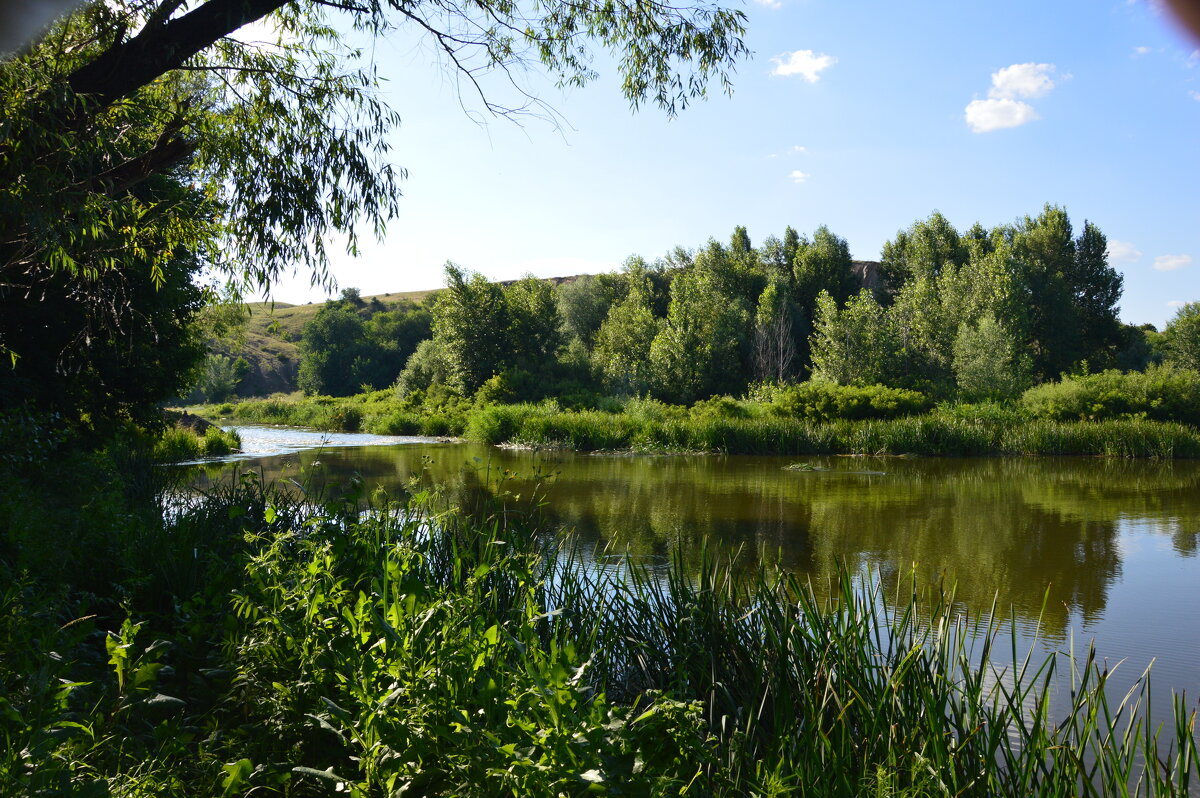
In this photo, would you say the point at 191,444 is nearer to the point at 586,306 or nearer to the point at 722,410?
the point at 722,410

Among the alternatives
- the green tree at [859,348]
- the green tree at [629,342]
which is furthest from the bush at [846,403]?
the green tree at [629,342]

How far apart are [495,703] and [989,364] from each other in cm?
3071

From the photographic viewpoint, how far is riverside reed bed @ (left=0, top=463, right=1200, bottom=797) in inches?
99.3

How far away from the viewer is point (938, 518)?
1219 cm

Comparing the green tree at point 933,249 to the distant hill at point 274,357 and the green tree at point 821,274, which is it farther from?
the distant hill at point 274,357

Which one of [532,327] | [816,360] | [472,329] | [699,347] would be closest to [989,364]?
[816,360]

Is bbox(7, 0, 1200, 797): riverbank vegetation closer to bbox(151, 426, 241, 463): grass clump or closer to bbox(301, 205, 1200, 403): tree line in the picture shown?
bbox(151, 426, 241, 463): grass clump

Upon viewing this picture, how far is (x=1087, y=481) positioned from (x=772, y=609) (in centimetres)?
1556

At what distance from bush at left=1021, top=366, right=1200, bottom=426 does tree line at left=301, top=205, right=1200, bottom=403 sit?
3.83 m

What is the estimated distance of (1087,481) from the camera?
16781 mm

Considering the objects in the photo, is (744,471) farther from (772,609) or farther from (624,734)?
(624,734)

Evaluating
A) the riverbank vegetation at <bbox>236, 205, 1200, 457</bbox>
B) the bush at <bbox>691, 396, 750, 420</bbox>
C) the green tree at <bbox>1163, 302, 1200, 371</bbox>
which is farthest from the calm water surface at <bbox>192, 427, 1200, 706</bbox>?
the green tree at <bbox>1163, 302, 1200, 371</bbox>

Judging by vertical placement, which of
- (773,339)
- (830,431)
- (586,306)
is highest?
(586,306)

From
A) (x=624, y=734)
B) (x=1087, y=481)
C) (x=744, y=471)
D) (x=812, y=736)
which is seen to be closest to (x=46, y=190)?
(x=624, y=734)
